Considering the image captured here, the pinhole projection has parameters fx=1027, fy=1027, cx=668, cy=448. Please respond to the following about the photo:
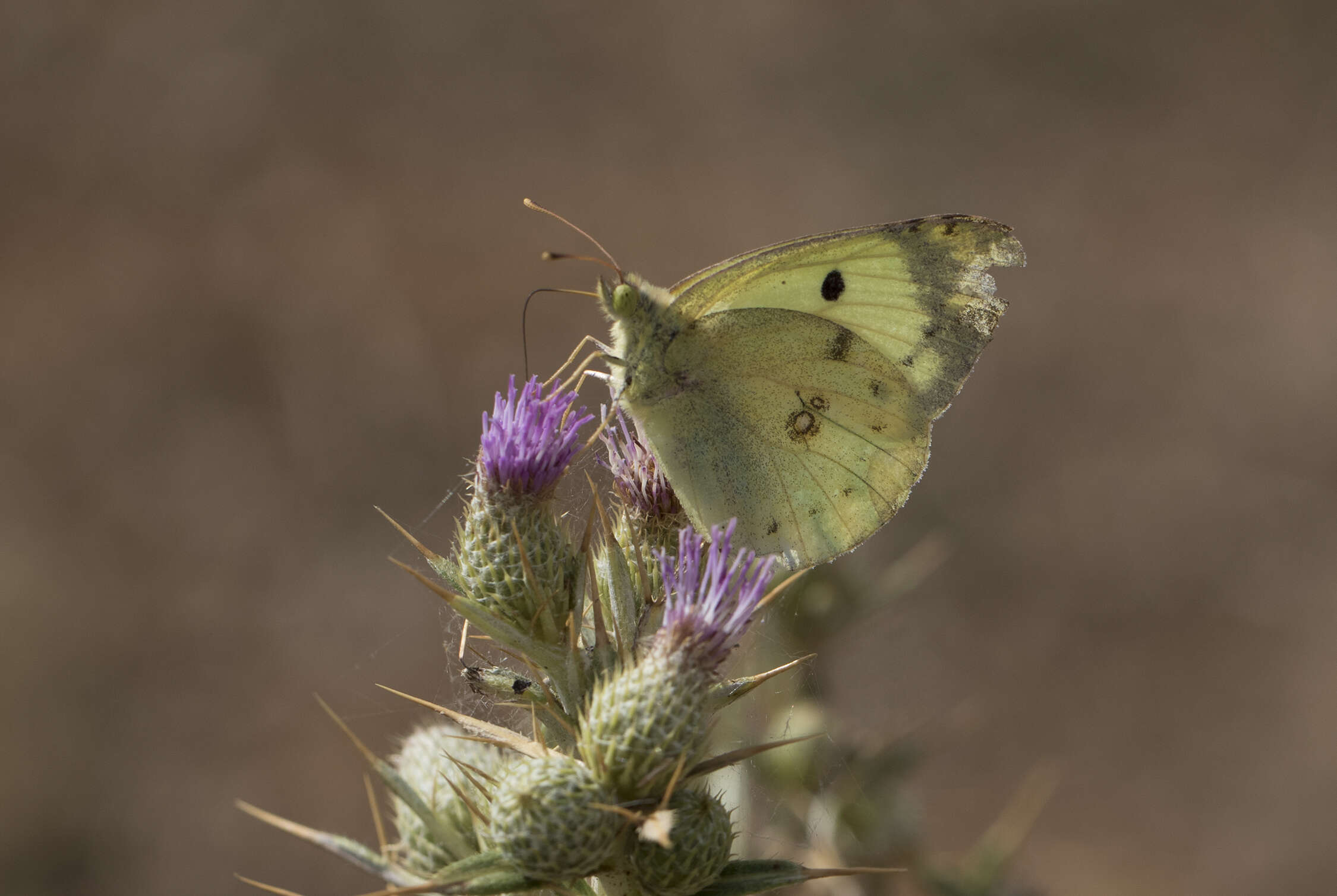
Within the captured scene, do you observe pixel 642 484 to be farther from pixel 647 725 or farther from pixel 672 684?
pixel 647 725

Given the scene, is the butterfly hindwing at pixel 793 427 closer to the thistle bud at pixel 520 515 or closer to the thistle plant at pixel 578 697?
the thistle plant at pixel 578 697

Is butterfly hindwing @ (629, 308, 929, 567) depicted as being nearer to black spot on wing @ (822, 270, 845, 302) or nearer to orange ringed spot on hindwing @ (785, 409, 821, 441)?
orange ringed spot on hindwing @ (785, 409, 821, 441)

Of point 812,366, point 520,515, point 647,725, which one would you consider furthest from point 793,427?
point 647,725

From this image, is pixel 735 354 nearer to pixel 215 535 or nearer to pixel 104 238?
pixel 215 535

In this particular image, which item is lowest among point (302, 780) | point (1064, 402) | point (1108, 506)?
point (302, 780)

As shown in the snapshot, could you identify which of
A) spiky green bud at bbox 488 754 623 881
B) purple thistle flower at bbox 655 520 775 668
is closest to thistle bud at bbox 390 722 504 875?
spiky green bud at bbox 488 754 623 881

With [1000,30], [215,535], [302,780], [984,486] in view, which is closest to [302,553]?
Result: [215,535]
